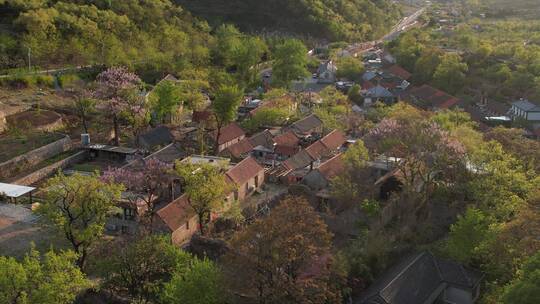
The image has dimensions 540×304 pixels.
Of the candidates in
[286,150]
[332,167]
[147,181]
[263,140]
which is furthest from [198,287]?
[263,140]

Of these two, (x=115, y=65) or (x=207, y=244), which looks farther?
(x=115, y=65)

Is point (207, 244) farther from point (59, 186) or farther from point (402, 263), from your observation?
point (402, 263)

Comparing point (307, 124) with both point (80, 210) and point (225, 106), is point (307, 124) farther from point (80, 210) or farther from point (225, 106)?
point (80, 210)

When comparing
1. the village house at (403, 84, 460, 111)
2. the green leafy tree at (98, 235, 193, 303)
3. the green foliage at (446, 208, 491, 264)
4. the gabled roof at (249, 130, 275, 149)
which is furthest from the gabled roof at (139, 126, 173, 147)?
the village house at (403, 84, 460, 111)

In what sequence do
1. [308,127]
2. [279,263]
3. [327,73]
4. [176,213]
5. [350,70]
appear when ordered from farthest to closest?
1. [327,73]
2. [350,70]
3. [308,127]
4. [176,213]
5. [279,263]

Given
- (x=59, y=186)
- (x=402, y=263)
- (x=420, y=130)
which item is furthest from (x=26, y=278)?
(x=420, y=130)

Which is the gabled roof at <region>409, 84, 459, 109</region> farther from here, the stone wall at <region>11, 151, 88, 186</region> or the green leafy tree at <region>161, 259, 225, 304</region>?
the green leafy tree at <region>161, 259, 225, 304</region>

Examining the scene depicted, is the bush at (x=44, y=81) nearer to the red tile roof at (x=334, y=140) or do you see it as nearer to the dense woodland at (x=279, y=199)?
the dense woodland at (x=279, y=199)
